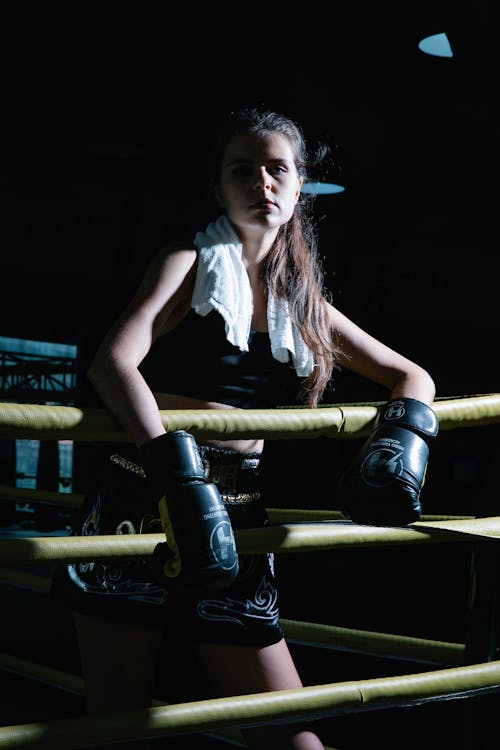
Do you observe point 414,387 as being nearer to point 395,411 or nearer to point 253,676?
point 395,411

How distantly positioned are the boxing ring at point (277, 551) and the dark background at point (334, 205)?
4.7 inches

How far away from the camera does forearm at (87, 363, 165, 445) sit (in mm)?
948

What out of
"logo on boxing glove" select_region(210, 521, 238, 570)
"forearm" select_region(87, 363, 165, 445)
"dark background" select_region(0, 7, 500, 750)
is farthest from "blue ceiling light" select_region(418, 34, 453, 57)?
"logo on boxing glove" select_region(210, 521, 238, 570)

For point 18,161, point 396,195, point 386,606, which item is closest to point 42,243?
point 18,161

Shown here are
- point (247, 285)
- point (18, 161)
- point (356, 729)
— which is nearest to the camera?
point (247, 285)

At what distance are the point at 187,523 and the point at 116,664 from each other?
35 centimetres

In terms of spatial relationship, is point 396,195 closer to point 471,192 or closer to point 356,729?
point 471,192

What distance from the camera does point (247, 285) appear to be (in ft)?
4.01

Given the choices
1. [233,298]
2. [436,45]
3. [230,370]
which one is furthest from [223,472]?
[436,45]

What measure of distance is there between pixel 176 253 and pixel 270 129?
0.92ft

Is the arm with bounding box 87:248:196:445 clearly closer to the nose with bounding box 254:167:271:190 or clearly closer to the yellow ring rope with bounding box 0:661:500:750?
the nose with bounding box 254:167:271:190

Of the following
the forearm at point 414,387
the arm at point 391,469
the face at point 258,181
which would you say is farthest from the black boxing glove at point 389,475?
the face at point 258,181

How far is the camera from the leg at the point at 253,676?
1176mm

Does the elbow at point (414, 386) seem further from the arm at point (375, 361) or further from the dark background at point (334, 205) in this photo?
the dark background at point (334, 205)
